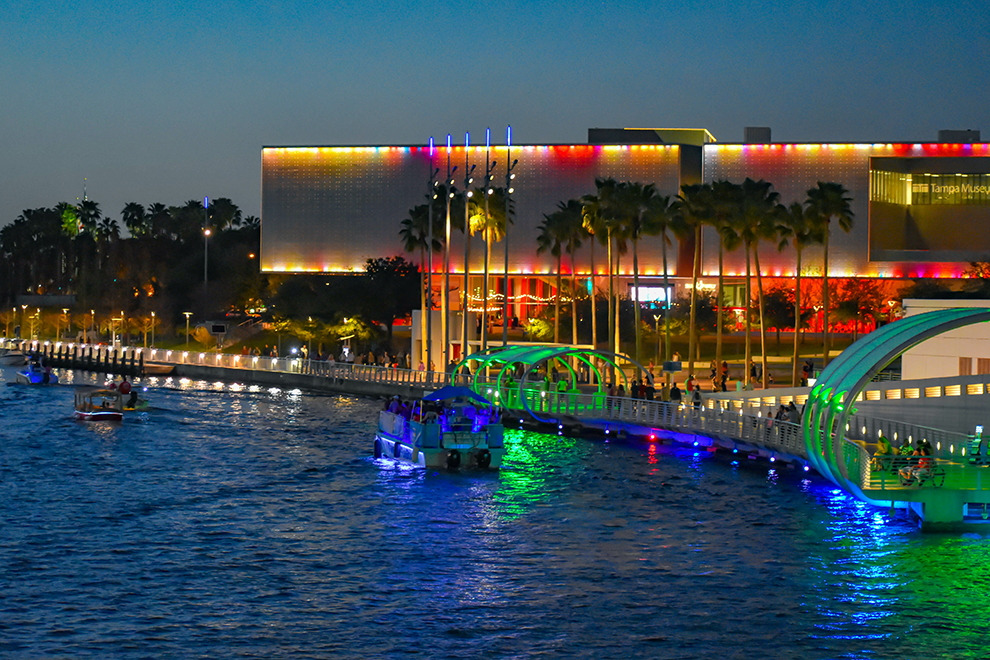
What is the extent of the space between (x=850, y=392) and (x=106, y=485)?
24549mm

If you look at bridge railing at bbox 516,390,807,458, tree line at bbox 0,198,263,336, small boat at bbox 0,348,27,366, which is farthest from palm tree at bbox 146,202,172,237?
bridge railing at bbox 516,390,807,458

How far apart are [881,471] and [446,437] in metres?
16.4

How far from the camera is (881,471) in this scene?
32438mm

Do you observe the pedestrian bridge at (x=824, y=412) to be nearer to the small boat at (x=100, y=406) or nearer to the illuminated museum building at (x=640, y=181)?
the small boat at (x=100, y=406)

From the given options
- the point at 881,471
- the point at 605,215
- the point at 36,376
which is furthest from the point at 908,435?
the point at 36,376

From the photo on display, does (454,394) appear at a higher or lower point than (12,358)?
lower

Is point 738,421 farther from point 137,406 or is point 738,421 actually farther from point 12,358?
point 12,358

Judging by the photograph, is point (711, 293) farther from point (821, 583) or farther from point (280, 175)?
point (821, 583)

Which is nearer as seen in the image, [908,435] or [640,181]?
[908,435]

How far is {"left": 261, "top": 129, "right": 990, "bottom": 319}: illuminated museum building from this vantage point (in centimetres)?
12100

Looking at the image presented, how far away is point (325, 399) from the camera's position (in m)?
73.5

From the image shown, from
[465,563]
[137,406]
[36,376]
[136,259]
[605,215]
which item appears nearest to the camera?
[465,563]

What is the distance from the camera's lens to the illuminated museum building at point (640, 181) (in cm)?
12100

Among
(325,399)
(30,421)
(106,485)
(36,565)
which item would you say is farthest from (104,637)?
(325,399)
